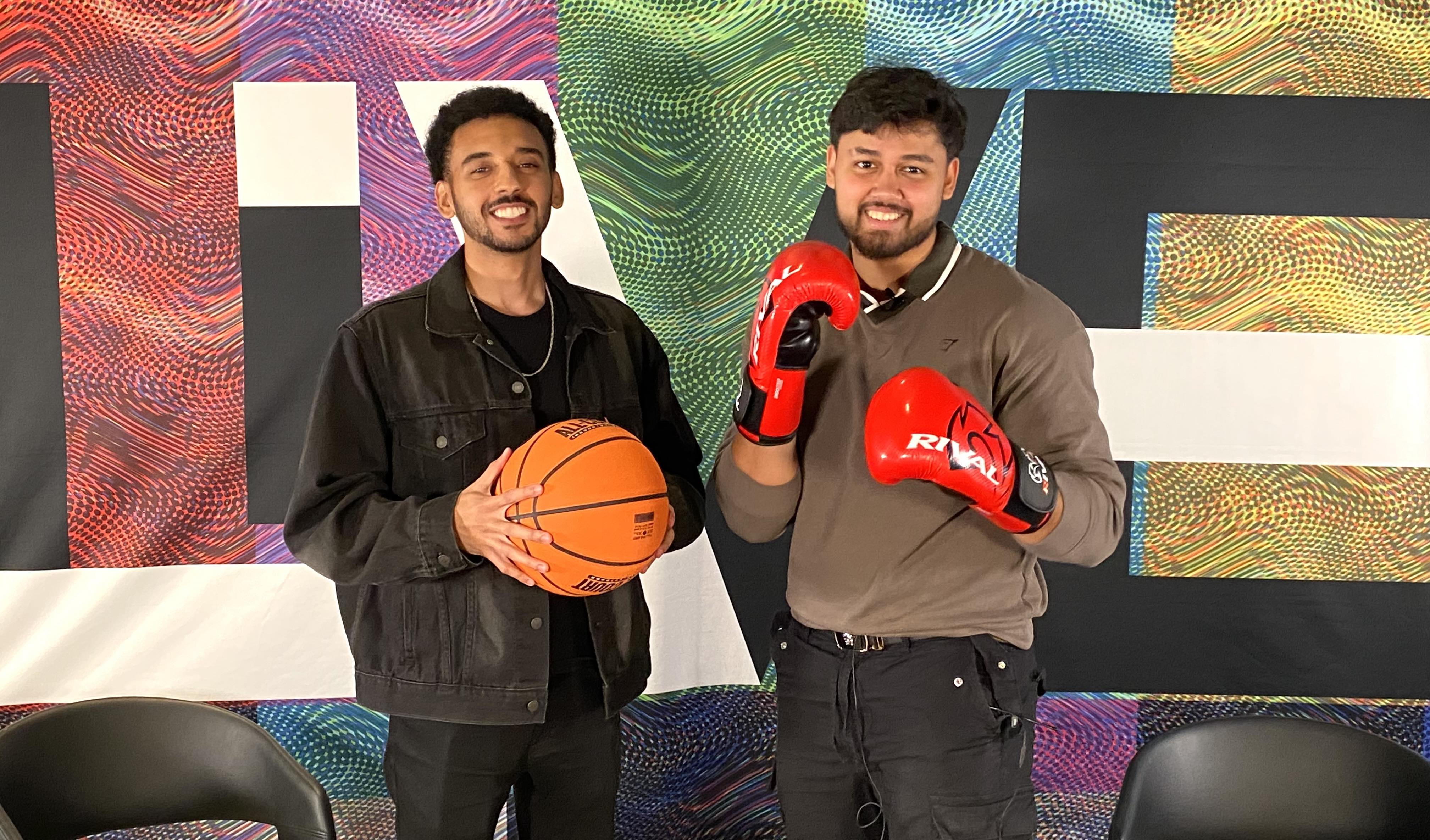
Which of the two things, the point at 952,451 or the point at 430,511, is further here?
the point at 430,511

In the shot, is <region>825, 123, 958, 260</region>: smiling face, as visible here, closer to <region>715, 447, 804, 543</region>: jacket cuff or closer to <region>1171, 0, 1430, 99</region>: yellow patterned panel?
<region>715, 447, 804, 543</region>: jacket cuff

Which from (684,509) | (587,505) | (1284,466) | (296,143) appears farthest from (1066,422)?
(296,143)

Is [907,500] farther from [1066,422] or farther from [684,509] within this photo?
[684,509]

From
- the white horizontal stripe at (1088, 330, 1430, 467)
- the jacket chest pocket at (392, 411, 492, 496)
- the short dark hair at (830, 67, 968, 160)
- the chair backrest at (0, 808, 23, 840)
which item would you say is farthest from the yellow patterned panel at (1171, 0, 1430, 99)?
the chair backrest at (0, 808, 23, 840)

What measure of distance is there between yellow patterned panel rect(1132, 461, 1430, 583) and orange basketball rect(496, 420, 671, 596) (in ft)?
4.99

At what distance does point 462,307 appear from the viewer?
5.69ft

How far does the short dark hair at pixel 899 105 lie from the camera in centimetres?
159

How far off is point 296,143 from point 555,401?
114 cm

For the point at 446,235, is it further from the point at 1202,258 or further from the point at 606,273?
the point at 1202,258

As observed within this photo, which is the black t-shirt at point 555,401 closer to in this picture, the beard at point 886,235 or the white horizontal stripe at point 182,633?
the beard at point 886,235

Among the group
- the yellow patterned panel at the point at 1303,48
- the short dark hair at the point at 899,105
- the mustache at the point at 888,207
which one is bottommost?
the mustache at the point at 888,207

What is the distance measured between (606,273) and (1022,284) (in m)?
1.15

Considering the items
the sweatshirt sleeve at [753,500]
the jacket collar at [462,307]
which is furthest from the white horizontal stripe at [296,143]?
the sweatshirt sleeve at [753,500]

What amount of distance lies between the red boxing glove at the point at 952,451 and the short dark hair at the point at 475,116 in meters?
0.82
